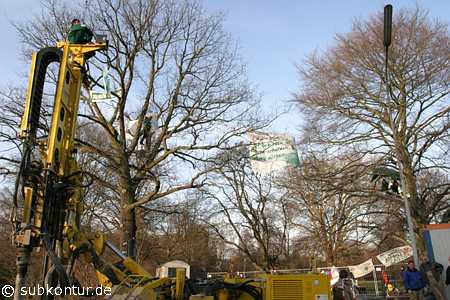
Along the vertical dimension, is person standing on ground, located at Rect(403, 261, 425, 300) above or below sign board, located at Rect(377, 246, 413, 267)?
below

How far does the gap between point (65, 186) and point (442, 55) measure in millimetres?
17134

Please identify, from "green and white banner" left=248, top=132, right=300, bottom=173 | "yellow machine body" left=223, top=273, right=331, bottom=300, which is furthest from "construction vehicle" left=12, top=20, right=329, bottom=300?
"green and white banner" left=248, top=132, right=300, bottom=173

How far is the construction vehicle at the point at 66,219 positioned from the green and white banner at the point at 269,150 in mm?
9703

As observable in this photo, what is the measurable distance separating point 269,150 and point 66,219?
1175cm

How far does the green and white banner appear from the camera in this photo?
56.1ft

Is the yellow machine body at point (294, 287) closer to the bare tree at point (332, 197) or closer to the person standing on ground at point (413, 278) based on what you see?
the person standing on ground at point (413, 278)

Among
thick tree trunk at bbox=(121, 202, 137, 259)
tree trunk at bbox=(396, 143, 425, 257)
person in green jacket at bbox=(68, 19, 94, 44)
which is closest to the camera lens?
person in green jacket at bbox=(68, 19, 94, 44)

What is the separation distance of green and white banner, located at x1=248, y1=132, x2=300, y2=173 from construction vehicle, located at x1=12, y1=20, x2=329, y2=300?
9.70 meters

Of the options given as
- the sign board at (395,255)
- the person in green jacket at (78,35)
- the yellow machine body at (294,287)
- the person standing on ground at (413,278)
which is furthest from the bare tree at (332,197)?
the person in green jacket at (78,35)

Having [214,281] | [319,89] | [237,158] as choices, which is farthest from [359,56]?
[214,281]

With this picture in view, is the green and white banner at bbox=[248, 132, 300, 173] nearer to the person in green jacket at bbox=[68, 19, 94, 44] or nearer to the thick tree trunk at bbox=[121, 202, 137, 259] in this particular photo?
the thick tree trunk at bbox=[121, 202, 137, 259]

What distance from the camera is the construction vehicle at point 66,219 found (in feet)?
19.2

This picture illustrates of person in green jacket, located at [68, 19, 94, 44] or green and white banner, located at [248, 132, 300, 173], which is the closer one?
person in green jacket, located at [68, 19, 94, 44]

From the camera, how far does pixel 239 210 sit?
1260 inches
